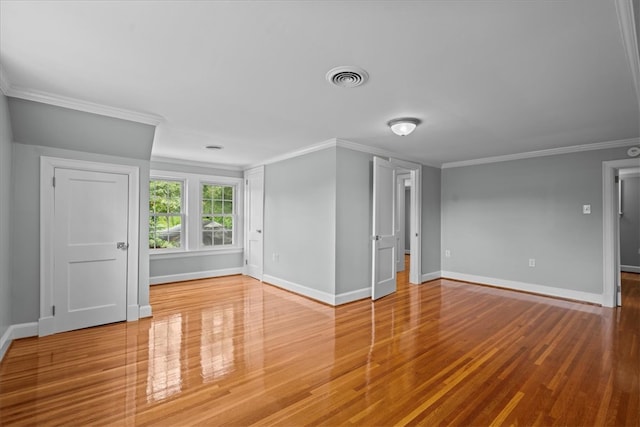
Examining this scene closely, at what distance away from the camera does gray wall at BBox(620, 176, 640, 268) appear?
6.90 m

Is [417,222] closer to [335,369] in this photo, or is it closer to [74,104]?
[335,369]

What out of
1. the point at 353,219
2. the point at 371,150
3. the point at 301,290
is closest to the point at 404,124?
the point at 371,150

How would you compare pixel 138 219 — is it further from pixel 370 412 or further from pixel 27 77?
pixel 370 412

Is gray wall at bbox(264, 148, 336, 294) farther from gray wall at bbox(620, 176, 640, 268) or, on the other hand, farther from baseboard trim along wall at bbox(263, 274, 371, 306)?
gray wall at bbox(620, 176, 640, 268)

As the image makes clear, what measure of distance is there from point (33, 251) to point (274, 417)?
2981 millimetres

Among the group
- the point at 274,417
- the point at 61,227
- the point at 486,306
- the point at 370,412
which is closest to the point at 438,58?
the point at 370,412

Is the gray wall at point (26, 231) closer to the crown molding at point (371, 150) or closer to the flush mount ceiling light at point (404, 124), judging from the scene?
the crown molding at point (371, 150)

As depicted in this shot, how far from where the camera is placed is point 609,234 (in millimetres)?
4324

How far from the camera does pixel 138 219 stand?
12.1ft

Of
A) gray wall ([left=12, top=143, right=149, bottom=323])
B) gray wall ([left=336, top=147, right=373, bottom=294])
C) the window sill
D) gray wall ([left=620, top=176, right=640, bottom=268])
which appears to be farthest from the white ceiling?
gray wall ([left=620, top=176, right=640, bottom=268])

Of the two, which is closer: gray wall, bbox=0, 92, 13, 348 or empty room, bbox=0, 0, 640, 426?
empty room, bbox=0, 0, 640, 426

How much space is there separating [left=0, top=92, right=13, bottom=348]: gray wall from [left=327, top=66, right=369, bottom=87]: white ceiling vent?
2818mm

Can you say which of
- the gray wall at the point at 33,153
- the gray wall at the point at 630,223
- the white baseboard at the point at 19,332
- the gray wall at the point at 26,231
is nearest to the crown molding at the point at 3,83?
the gray wall at the point at 33,153

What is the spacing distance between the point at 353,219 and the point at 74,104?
3.52 meters
